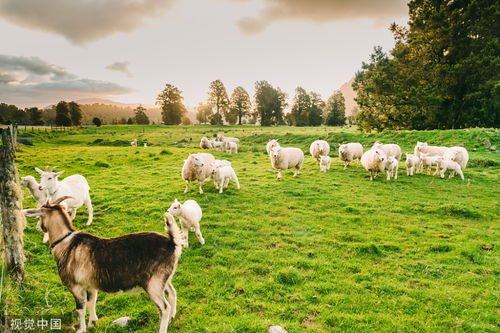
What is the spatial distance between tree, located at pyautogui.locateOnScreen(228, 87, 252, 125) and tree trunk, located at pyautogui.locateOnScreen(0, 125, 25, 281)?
7847cm

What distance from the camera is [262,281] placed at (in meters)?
5.73

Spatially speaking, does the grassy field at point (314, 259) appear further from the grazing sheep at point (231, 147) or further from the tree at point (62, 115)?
the tree at point (62, 115)

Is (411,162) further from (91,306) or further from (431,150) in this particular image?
(91,306)

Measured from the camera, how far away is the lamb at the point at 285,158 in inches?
631

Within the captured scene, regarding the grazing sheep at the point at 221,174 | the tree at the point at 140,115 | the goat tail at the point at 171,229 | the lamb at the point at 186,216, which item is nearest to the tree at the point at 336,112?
the tree at the point at 140,115

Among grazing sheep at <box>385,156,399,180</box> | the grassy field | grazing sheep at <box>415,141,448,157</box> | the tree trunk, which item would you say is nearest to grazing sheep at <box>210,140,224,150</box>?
the grassy field

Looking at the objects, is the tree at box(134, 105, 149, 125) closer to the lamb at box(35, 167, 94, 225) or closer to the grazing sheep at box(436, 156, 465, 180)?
the lamb at box(35, 167, 94, 225)

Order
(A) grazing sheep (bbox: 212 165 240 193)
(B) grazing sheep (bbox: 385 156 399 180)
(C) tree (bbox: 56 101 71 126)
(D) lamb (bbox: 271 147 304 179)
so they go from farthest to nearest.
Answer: (C) tree (bbox: 56 101 71 126) < (D) lamb (bbox: 271 147 304 179) < (B) grazing sheep (bbox: 385 156 399 180) < (A) grazing sheep (bbox: 212 165 240 193)

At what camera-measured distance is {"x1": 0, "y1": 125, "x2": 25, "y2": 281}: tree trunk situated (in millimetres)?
5086

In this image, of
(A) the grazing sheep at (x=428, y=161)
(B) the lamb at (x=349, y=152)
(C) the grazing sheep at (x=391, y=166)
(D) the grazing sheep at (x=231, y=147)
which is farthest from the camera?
(D) the grazing sheep at (x=231, y=147)

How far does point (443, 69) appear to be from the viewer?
30266mm

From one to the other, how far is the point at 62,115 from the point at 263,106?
61.3 meters

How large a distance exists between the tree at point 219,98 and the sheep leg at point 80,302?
78111 millimetres

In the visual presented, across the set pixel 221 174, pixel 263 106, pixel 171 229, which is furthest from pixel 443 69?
pixel 263 106
